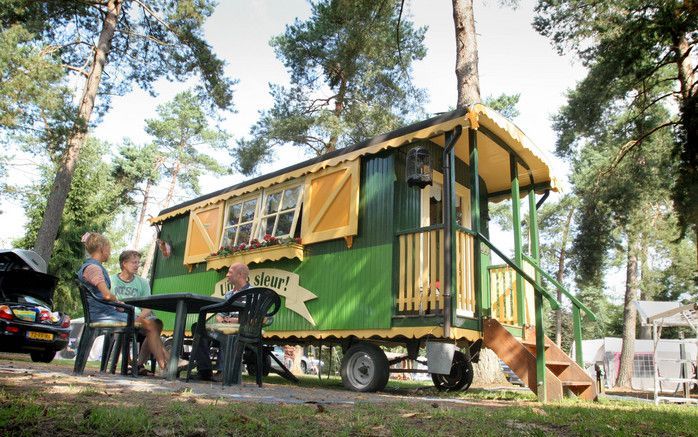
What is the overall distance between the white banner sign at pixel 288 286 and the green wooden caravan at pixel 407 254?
0.07ft

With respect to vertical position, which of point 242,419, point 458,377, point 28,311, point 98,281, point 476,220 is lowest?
point 242,419

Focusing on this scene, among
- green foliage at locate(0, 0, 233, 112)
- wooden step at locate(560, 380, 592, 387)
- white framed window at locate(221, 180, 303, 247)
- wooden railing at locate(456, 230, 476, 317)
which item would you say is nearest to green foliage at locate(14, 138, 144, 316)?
green foliage at locate(0, 0, 233, 112)

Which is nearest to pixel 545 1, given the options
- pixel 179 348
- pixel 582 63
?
pixel 582 63

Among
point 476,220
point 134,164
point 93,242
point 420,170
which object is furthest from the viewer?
point 134,164

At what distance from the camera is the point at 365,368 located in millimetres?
6355

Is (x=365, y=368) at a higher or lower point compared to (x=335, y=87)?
lower

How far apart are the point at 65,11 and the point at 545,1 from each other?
1224 cm

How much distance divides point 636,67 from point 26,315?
12.0 m

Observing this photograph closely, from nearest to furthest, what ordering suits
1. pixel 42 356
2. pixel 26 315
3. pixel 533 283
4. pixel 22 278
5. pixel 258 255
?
pixel 533 283 < pixel 26 315 < pixel 258 255 < pixel 42 356 < pixel 22 278

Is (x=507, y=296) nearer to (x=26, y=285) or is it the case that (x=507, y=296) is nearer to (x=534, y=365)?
(x=534, y=365)

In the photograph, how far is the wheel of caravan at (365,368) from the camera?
20.0 ft

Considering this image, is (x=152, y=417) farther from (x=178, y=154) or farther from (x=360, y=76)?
(x=178, y=154)

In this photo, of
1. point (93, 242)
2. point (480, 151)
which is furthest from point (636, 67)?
point (93, 242)

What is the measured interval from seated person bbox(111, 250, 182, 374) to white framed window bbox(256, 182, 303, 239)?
2.59m
